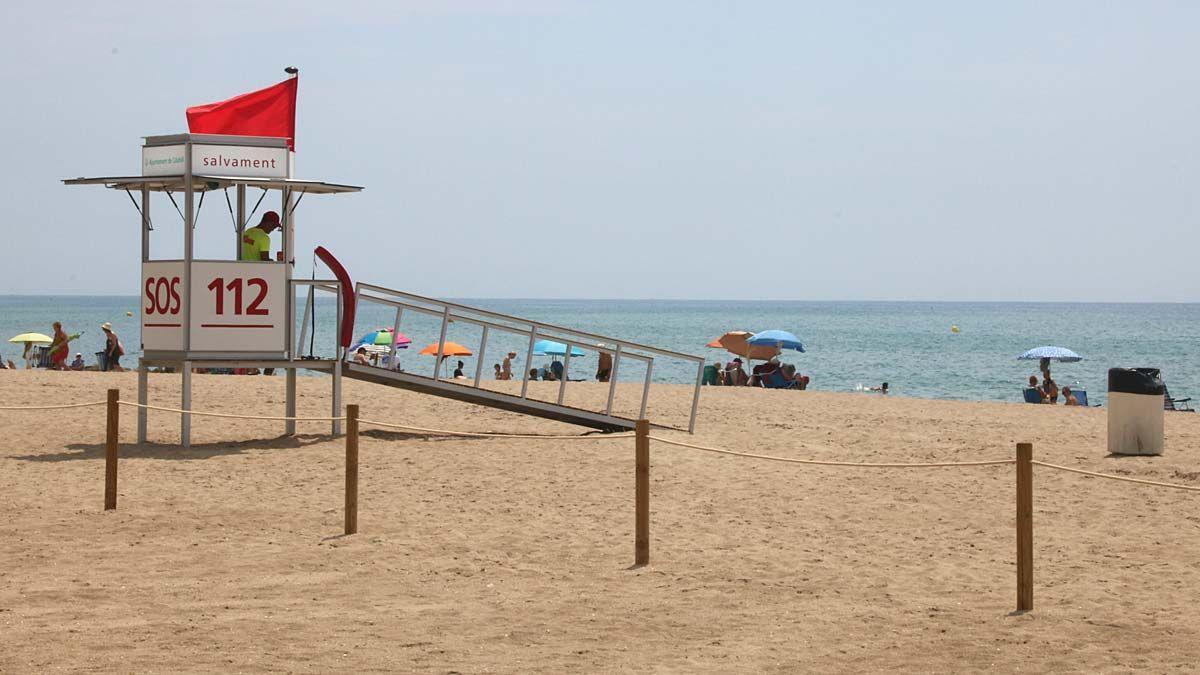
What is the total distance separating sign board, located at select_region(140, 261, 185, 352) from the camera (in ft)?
53.1

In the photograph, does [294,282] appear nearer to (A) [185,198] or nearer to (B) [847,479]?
(A) [185,198]

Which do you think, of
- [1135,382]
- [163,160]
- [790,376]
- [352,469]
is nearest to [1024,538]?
[352,469]

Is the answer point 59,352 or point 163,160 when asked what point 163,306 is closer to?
point 163,160

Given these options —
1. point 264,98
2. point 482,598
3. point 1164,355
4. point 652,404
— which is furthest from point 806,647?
point 1164,355

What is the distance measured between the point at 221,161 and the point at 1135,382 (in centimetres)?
1062

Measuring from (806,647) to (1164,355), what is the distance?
267 ft

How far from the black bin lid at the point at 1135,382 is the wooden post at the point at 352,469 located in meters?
9.48

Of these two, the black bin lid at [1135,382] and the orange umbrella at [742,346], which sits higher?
the black bin lid at [1135,382]

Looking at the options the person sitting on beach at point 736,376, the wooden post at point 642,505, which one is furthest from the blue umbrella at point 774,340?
the wooden post at point 642,505

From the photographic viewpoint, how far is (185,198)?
1614 cm

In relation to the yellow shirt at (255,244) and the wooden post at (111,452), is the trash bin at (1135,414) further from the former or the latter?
Answer: the wooden post at (111,452)

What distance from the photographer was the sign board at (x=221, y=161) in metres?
16.1

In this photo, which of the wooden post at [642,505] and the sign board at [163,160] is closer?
the wooden post at [642,505]

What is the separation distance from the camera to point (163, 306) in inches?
642
